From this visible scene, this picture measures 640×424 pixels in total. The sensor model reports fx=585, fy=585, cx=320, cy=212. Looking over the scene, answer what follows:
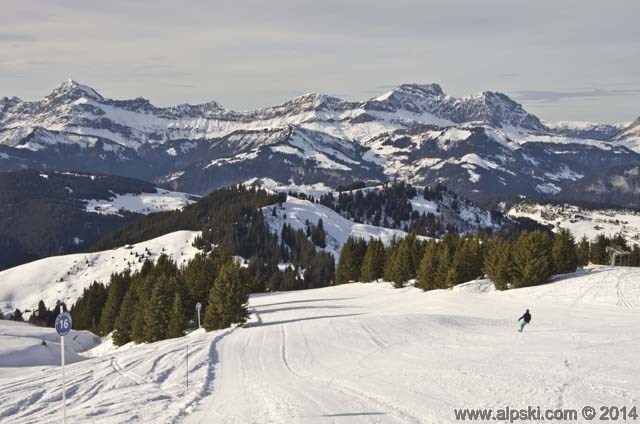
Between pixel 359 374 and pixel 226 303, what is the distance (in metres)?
30.1

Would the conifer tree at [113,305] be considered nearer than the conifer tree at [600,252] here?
Yes

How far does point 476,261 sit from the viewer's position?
83.0m

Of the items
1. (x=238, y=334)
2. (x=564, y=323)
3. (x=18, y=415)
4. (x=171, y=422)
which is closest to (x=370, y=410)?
(x=171, y=422)

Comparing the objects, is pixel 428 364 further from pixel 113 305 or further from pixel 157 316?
pixel 113 305

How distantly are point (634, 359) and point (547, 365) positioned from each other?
17.7ft

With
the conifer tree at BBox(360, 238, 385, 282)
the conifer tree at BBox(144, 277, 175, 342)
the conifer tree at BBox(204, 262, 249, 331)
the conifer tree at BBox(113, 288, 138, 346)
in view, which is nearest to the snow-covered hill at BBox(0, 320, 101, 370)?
the conifer tree at BBox(113, 288, 138, 346)

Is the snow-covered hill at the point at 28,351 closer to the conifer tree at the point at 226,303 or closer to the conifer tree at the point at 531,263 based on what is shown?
the conifer tree at the point at 226,303

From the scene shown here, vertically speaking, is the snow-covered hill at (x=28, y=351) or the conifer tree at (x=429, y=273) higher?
the conifer tree at (x=429, y=273)

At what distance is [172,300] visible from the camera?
64.3 metres

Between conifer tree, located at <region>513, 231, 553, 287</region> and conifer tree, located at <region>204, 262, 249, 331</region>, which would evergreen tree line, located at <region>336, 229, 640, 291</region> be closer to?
conifer tree, located at <region>513, 231, 553, 287</region>

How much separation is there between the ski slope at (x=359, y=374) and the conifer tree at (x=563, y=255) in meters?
25.7

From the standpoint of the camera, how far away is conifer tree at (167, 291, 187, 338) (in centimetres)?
6047

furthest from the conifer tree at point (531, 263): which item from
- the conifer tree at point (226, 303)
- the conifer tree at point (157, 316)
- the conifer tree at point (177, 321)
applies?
the conifer tree at point (157, 316)

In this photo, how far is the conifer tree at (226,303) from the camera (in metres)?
56.3
